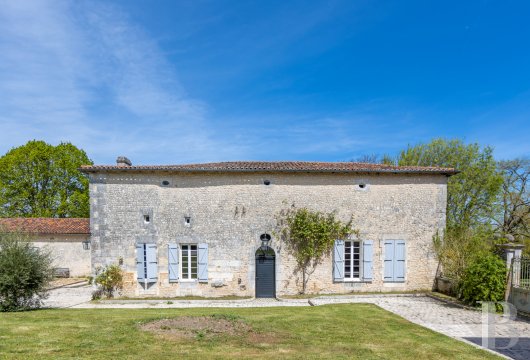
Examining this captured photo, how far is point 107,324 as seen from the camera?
7.43m

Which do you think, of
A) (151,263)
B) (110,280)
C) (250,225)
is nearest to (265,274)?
(250,225)

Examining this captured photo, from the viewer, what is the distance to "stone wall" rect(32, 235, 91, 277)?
18781mm

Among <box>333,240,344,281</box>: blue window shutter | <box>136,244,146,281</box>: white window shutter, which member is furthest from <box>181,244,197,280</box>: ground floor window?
<box>333,240,344,281</box>: blue window shutter

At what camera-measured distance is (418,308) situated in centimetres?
995

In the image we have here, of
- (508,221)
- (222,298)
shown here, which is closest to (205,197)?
(222,298)

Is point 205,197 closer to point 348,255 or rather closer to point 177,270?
point 177,270

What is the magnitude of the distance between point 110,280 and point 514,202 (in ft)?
84.9

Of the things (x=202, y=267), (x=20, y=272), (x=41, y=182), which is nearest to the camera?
(x=20, y=272)

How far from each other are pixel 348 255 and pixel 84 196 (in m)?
22.6

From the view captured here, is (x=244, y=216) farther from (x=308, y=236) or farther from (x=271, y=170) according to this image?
(x=308, y=236)

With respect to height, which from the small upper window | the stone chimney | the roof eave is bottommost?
the small upper window

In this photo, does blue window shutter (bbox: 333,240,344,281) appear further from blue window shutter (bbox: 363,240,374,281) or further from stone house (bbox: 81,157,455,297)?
blue window shutter (bbox: 363,240,374,281)

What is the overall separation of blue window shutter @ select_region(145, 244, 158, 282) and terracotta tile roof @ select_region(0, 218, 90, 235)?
9.16 metres

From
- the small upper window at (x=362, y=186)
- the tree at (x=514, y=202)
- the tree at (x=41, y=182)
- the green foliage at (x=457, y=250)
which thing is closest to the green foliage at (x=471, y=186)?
the tree at (x=514, y=202)
